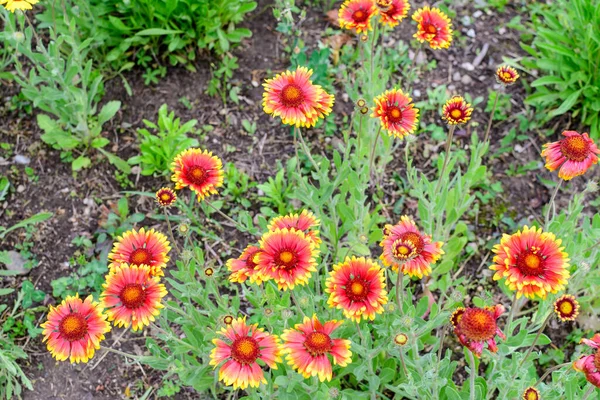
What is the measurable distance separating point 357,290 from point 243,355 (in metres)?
0.46

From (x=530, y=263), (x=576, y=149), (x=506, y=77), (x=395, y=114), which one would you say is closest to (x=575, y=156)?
(x=576, y=149)

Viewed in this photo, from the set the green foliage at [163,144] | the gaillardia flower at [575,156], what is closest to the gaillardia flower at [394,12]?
the gaillardia flower at [575,156]

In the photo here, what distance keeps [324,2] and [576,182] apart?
2.09 meters

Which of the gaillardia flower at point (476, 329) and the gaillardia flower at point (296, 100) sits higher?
the gaillardia flower at point (296, 100)

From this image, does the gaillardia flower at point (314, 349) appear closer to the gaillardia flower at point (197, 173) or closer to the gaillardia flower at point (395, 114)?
the gaillardia flower at point (197, 173)

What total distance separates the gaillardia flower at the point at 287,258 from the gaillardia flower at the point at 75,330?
0.62 metres

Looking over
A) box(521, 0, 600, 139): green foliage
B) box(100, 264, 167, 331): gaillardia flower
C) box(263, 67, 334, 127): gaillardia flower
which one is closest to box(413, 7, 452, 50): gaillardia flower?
box(263, 67, 334, 127): gaillardia flower

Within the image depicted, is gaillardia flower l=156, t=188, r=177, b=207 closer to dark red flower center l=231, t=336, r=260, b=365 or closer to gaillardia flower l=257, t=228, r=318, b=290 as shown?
gaillardia flower l=257, t=228, r=318, b=290

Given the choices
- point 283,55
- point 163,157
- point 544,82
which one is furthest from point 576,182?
point 163,157

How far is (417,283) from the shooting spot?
11.2ft

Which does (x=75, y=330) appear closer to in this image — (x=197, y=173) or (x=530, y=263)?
(x=197, y=173)

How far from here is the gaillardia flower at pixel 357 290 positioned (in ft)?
7.04

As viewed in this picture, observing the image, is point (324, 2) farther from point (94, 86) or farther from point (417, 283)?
point (417, 283)

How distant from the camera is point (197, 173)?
255 cm
